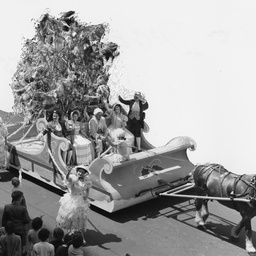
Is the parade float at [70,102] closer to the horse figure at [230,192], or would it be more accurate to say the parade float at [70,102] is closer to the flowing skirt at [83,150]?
the flowing skirt at [83,150]

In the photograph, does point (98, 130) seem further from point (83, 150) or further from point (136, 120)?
point (136, 120)

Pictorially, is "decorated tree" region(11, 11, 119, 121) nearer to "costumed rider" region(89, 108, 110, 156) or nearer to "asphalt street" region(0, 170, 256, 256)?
"costumed rider" region(89, 108, 110, 156)

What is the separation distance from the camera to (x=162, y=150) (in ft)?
26.5

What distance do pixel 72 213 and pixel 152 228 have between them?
4.82 feet

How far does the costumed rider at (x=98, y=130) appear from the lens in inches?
332

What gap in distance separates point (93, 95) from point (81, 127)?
1269 mm

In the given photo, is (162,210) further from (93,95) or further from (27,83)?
(27,83)

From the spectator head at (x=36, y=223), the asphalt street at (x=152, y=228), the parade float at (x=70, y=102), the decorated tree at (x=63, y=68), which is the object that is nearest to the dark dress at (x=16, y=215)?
the spectator head at (x=36, y=223)

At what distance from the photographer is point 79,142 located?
27.4 feet

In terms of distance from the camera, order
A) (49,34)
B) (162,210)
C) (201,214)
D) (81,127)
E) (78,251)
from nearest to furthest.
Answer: (78,251)
(201,214)
(162,210)
(81,127)
(49,34)

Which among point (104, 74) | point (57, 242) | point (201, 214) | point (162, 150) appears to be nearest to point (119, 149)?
point (162, 150)

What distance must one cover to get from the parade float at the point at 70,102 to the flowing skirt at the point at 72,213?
110cm

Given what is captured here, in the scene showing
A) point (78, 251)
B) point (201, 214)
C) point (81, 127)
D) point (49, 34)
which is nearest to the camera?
point (78, 251)

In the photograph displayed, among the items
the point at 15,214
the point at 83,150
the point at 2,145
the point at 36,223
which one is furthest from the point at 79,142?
the point at 36,223
